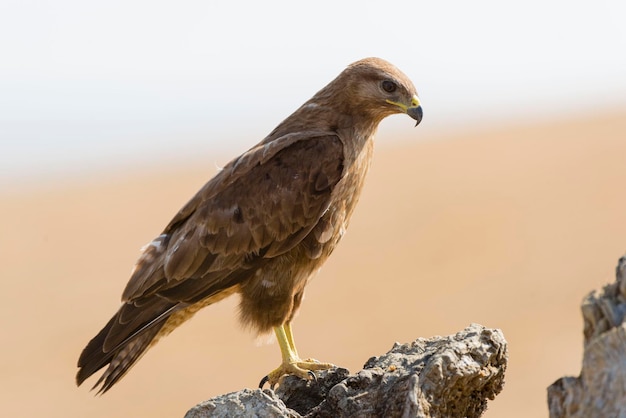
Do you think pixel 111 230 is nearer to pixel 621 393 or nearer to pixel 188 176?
pixel 188 176

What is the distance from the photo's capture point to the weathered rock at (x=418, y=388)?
4.95 m

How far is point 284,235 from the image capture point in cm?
712

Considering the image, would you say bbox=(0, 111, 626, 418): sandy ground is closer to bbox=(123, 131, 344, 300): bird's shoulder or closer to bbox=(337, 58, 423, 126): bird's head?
bbox=(337, 58, 423, 126): bird's head

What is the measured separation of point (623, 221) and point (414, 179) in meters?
9.30

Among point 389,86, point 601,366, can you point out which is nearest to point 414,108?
point 389,86

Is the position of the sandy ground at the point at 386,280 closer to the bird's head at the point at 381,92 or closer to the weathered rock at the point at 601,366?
the bird's head at the point at 381,92

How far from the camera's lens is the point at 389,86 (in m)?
7.39

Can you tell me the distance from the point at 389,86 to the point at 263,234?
1326 millimetres

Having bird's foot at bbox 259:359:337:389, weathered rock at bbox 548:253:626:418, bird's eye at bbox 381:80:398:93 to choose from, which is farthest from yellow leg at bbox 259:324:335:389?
weathered rock at bbox 548:253:626:418

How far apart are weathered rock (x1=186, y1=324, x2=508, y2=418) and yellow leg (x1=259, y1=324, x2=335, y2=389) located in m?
0.86

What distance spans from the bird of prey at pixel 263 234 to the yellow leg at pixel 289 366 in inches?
1.0

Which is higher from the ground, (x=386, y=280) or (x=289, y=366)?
(x=386, y=280)

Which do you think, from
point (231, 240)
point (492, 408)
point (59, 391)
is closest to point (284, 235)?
point (231, 240)

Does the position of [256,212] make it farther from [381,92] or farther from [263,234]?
[381,92]
